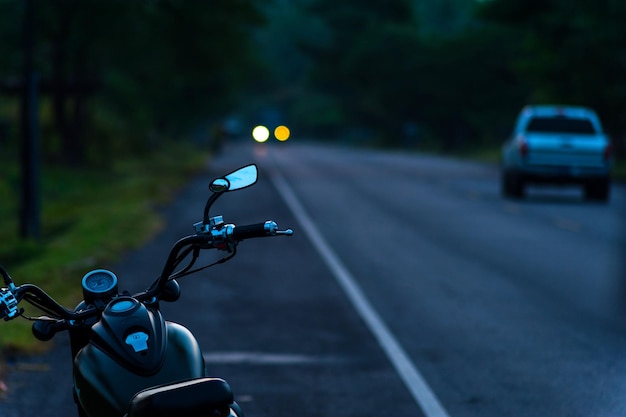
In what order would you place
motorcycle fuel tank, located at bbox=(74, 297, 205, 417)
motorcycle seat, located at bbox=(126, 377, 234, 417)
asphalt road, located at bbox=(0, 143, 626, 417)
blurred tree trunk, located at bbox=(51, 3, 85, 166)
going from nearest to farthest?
1. motorcycle seat, located at bbox=(126, 377, 234, 417)
2. motorcycle fuel tank, located at bbox=(74, 297, 205, 417)
3. asphalt road, located at bbox=(0, 143, 626, 417)
4. blurred tree trunk, located at bbox=(51, 3, 85, 166)

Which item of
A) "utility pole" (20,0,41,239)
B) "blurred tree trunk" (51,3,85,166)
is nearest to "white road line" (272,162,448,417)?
"utility pole" (20,0,41,239)

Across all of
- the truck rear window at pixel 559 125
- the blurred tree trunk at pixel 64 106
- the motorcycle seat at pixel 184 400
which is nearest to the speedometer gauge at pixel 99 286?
the motorcycle seat at pixel 184 400

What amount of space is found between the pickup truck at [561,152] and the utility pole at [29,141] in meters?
12.6

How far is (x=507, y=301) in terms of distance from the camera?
11.8m

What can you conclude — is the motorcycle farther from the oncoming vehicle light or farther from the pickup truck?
the pickup truck

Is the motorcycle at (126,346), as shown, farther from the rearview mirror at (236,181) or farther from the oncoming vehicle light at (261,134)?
the oncoming vehicle light at (261,134)

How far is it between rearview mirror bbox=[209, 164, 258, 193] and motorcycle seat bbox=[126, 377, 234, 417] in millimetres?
930

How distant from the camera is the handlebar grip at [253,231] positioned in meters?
3.98

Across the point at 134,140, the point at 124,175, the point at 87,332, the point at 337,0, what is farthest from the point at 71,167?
the point at 337,0

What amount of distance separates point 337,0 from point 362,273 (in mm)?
105191

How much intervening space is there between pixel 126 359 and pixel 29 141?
15.2 m

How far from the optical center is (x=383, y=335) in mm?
9758

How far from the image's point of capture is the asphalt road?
295 inches

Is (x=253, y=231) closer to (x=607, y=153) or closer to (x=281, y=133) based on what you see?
(x=281, y=133)
